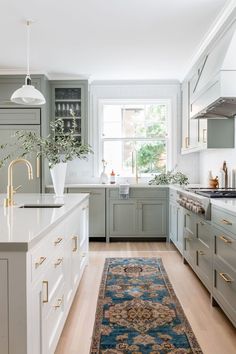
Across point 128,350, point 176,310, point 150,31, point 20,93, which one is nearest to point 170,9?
point 150,31

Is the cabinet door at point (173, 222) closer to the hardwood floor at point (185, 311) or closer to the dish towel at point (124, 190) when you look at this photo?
the hardwood floor at point (185, 311)

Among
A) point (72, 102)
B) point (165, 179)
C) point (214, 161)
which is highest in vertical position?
point (72, 102)

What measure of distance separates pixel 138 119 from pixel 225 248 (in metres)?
3.92

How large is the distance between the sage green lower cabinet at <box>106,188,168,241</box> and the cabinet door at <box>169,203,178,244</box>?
0.17 metres

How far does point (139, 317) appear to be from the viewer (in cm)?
264

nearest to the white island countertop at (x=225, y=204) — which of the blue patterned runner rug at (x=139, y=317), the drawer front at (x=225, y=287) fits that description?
the drawer front at (x=225, y=287)

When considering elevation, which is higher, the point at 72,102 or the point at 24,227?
the point at 72,102

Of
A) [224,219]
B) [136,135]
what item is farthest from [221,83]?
[136,135]

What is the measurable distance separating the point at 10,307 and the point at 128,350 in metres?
1.06

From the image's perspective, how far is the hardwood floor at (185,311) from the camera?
2256 millimetres

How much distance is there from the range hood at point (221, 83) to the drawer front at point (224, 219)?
37.2 inches

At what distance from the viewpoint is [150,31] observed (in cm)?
389

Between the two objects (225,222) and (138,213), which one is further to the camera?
(138,213)

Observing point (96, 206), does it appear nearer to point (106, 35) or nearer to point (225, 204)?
point (106, 35)
